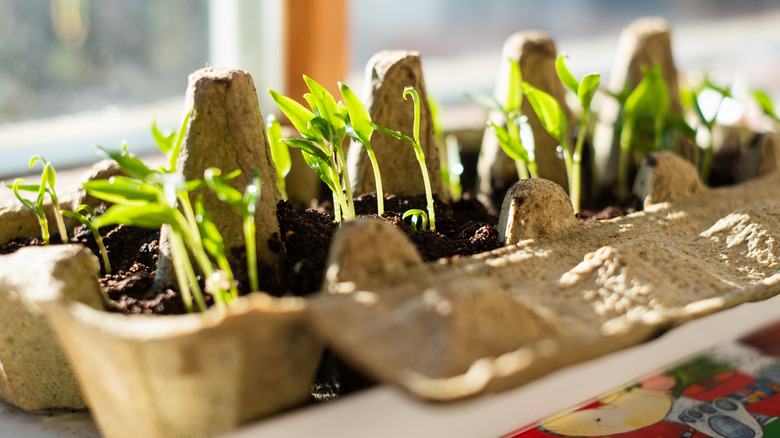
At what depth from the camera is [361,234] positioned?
61cm

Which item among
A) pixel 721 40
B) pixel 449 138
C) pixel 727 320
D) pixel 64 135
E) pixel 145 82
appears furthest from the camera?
pixel 721 40

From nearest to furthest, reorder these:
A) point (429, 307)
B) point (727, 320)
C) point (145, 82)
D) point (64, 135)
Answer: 1. point (429, 307)
2. point (727, 320)
3. point (64, 135)
4. point (145, 82)

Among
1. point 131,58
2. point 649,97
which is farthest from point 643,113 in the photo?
point 131,58

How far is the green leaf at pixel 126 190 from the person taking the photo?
0.59 metres

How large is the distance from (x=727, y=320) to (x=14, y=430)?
770 mm

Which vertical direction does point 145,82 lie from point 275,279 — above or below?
above

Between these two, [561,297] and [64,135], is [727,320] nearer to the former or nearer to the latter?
[561,297]

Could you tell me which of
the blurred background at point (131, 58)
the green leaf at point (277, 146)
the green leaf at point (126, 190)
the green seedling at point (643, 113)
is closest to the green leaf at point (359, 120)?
the green leaf at point (277, 146)

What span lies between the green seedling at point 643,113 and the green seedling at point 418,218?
0.37 m

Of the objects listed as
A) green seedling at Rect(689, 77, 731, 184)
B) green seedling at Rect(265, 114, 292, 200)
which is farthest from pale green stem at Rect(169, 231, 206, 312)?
green seedling at Rect(689, 77, 731, 184)

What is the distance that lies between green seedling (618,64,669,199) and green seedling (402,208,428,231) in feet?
1.22

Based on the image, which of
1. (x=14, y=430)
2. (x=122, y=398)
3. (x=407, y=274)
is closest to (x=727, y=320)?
(x=407, y=274)

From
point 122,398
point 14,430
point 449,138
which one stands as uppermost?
point 449,138

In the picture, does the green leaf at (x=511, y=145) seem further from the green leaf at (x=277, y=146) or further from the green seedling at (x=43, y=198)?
the green seedling at (x=43, y=198)
